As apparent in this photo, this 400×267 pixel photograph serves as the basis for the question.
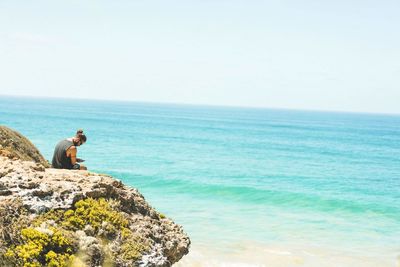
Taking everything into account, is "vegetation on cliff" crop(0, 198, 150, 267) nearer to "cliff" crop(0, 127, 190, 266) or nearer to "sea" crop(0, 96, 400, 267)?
"cliff" crop(0, 127, 190, 266)

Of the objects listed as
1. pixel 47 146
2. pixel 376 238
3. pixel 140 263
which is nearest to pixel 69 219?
pixel 140 263

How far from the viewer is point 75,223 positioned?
7.93 meters

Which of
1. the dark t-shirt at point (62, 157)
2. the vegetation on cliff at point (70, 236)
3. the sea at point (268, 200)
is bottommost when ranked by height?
the sea at point (268, 200)

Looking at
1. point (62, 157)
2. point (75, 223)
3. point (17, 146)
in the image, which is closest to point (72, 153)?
point (62, 157)

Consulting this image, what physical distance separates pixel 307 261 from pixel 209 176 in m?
27.1

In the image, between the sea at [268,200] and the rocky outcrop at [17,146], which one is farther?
the sea at [268,200]

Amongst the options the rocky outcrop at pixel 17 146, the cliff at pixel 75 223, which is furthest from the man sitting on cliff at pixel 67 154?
the cliff at pixel 75 223

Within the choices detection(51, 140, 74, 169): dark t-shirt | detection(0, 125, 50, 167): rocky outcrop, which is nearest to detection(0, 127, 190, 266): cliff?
detection(51, 140, 74, 169): dark t-shirt

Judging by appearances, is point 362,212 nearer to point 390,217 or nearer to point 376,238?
point 390,217

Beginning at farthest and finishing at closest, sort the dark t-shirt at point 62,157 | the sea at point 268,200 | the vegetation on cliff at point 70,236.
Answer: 1. the sea at point 268,200
2. the dark t-shirt at point 62,157
3. the vegetation on cliff at point 70,236

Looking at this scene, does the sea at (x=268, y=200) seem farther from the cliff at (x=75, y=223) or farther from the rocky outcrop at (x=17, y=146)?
the rocky outcrop at (x=17, y=146)

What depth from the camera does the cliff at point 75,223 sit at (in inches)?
288

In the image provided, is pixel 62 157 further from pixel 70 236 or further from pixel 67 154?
pixel 70 236

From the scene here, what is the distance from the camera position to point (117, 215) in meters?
8.41
